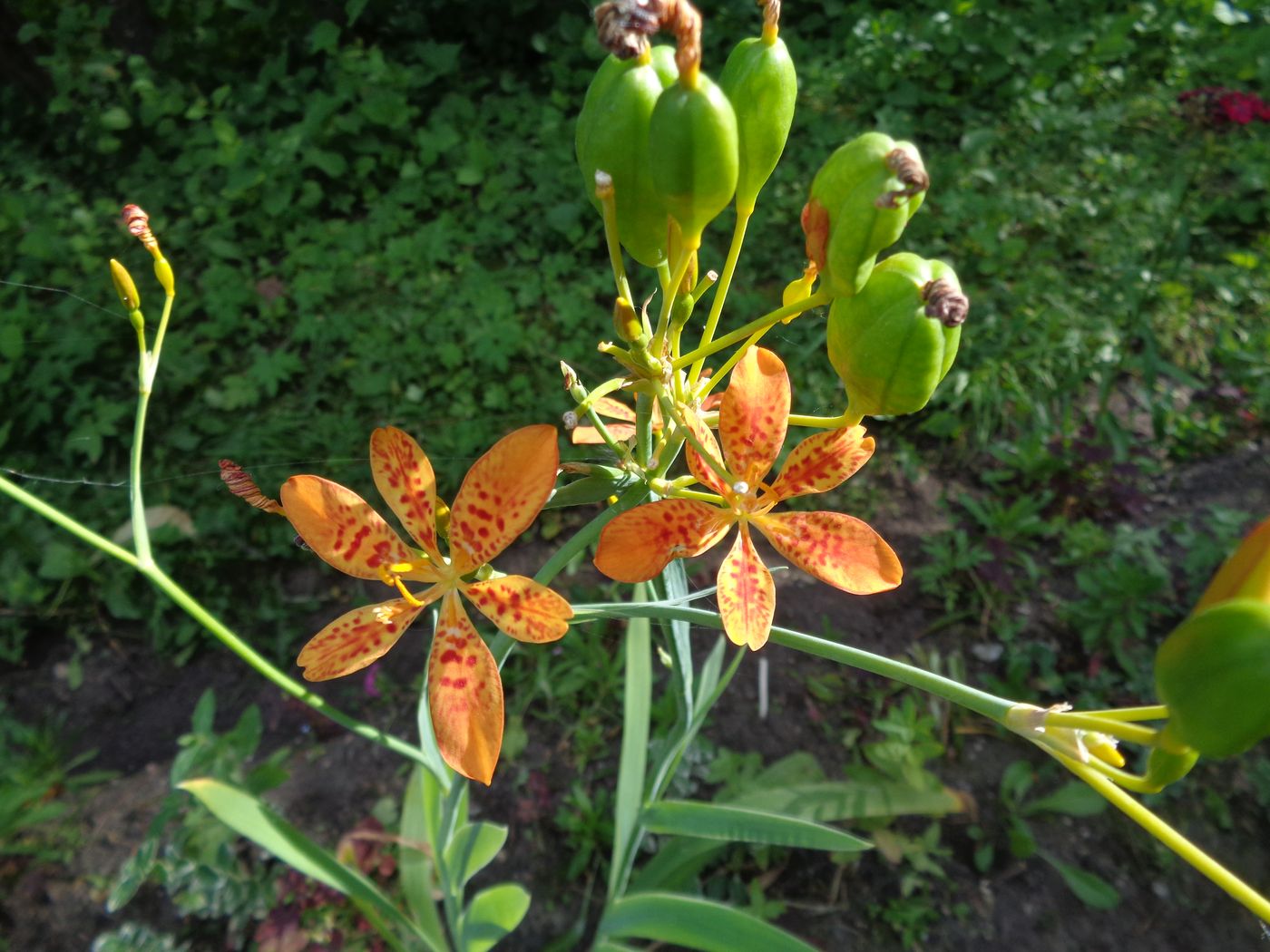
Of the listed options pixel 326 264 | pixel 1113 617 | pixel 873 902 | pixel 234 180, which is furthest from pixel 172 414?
pixel 1113 617

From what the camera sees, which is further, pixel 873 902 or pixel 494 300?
pixel 494 300

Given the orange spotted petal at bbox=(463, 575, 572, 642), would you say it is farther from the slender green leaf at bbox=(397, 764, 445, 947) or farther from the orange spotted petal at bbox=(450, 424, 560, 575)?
the slender green leaf at bbox=(397, 764, 445, 947)

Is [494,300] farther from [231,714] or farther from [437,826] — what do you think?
[437,826]

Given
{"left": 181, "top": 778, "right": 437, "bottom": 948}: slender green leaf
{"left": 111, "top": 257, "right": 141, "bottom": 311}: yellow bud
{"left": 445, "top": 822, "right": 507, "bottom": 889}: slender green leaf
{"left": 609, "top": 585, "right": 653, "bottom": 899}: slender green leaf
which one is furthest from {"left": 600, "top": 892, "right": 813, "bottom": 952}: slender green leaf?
{"left": 111, "top": 257, "right": 141, "bottom": 311}: yellow bud

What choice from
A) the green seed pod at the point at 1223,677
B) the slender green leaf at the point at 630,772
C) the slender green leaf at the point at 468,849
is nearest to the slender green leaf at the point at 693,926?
the slender green leaf at the point at 630,772

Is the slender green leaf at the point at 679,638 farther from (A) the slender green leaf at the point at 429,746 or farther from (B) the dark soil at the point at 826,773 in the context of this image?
(B) the dark soil at the point at 826,773

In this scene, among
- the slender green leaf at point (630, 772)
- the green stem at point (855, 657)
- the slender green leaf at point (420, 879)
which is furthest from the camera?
the slender green leaf at point (420, 879)
